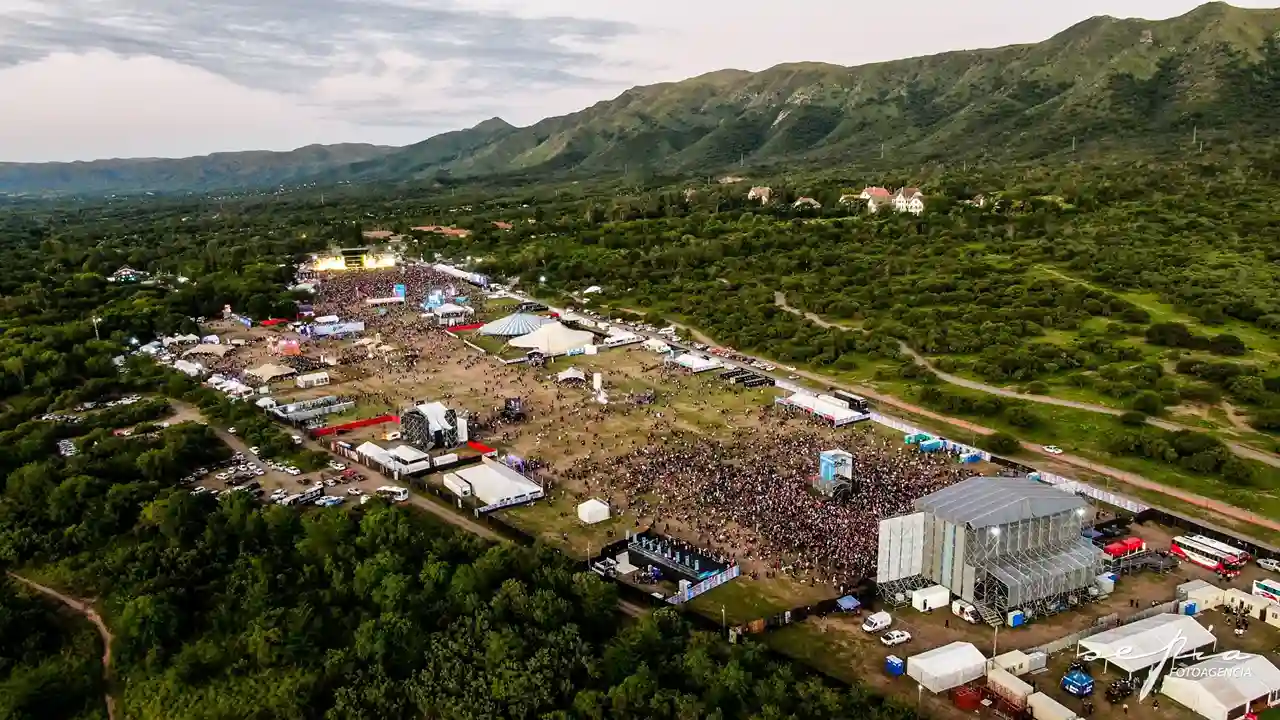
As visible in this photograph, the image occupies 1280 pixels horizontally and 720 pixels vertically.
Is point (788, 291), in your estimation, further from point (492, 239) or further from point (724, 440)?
point (492, 239)

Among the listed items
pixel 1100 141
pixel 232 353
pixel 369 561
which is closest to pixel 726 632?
pixel 369 561

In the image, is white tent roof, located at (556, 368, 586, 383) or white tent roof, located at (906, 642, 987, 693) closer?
white tent roof, located at (906, 642, 987, 693)

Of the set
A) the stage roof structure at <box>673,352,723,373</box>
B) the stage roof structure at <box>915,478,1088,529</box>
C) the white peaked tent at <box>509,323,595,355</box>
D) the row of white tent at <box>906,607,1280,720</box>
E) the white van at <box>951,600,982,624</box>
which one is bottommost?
the white van at <box>951,600,982,624</box>

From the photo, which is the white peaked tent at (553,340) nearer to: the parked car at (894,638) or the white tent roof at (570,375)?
the white tent roof at (570,375)

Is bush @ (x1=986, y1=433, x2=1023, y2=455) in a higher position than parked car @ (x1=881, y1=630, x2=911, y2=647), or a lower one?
higher

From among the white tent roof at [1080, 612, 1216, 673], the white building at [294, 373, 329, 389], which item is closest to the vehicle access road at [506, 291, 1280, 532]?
the white tent roof at [1080, 612, 1216, 673]

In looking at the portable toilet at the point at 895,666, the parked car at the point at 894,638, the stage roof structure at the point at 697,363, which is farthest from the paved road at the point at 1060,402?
the portable toilet at the point at 895,666

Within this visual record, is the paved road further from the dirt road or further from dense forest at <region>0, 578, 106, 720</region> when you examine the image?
dense forest at <region>0, 578, 106, 720</region>

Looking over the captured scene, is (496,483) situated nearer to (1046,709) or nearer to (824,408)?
(824,408)
